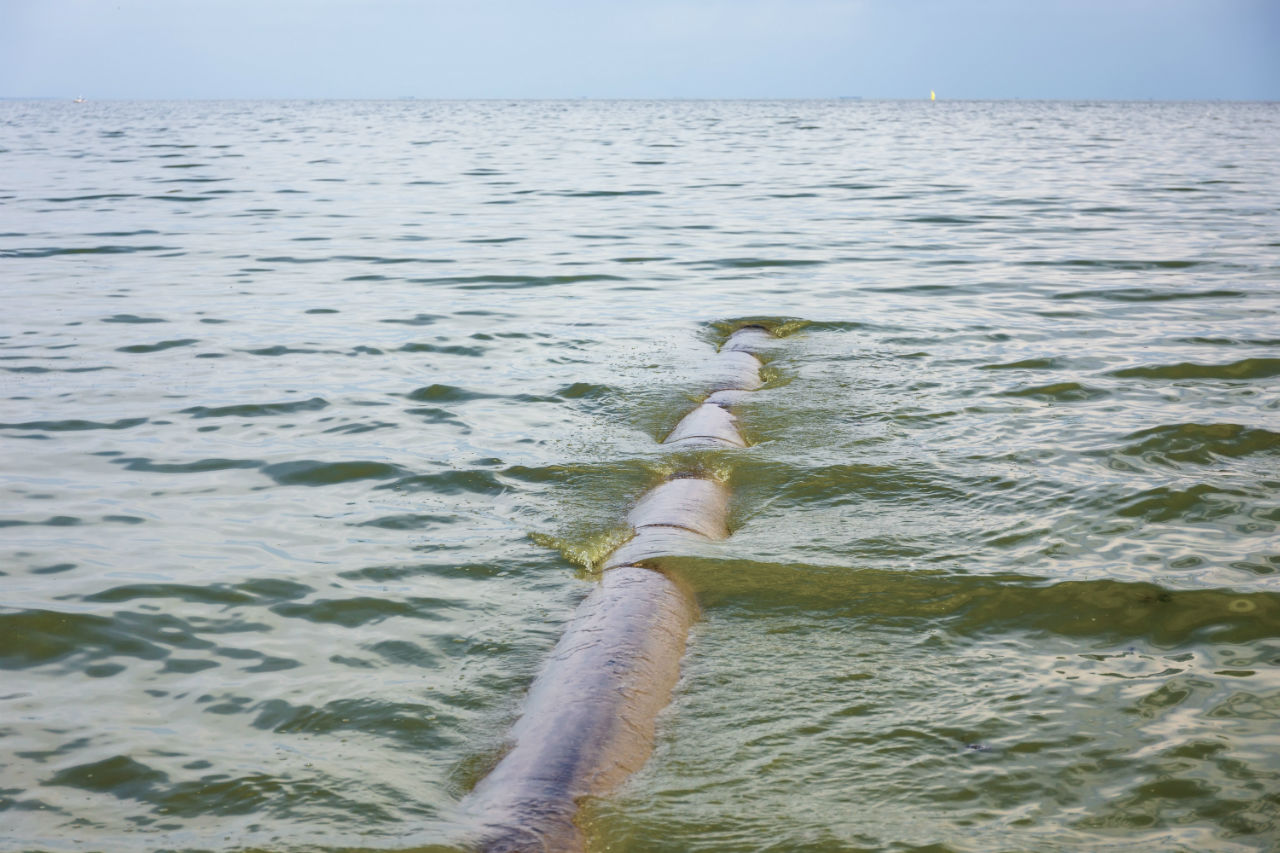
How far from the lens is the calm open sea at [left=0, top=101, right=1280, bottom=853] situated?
2.72 meters

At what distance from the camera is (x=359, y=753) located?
9.84 ft

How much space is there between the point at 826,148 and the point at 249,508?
103ft

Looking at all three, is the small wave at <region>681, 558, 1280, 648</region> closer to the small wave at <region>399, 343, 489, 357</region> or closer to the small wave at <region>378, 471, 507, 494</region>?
the small wave at <region>378, 471, 507, 494</region>

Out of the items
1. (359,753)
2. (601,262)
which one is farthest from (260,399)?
(601,262)

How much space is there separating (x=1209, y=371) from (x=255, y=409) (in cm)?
614

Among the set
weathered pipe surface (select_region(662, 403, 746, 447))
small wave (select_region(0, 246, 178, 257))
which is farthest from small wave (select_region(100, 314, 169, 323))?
weathered pipe surface (select_region(662, 403, 746, 447))

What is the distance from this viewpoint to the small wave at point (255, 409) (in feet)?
20.7

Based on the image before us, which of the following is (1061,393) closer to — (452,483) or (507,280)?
(452,483)

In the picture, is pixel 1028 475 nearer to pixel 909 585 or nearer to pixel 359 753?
pixel 909 585

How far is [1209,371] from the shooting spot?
22.3 feet

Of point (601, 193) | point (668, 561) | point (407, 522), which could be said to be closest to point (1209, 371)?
point (668, 561)

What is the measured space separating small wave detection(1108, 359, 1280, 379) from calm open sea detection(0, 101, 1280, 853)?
1.6 inches

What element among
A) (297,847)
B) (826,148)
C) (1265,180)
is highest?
(826,148)

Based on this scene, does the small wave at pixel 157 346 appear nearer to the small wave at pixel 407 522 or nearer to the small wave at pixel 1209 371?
the small wave at pixel 407 522
